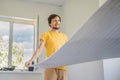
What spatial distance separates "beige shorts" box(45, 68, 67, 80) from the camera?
1983 millimetres

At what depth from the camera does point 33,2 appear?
4.18m

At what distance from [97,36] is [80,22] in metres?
2.34

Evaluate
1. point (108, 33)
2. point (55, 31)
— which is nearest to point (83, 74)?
point (55, 31)

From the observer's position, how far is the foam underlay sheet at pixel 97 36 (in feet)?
3.31

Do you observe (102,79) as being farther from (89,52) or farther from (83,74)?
(89,52)

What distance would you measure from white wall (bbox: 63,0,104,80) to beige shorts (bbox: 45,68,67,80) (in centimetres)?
91

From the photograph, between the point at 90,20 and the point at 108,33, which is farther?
the point at 108,33

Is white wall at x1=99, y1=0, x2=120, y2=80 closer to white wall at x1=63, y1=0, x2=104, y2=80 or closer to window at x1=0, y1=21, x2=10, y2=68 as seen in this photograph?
white wall at x1=63, y1=0, x2=104, y2=80

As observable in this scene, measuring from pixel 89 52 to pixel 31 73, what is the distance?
2.39 metres

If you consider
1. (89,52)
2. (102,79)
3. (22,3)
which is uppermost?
(22,3)

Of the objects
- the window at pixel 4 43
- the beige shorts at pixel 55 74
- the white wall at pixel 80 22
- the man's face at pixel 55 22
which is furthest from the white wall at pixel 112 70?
the window at pixel 4 43

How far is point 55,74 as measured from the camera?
200cm

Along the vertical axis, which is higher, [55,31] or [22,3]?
[22,3]

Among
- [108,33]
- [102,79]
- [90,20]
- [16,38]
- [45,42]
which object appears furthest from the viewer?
[16,38]
